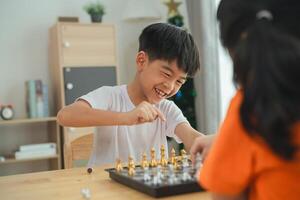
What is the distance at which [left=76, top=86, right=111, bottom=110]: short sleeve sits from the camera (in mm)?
1701

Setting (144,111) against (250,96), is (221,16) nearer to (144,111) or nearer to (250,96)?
(250,96)

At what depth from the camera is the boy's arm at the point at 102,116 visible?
1.44 m

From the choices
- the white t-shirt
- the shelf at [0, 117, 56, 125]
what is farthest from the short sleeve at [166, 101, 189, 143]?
the shelf at [0, 117, 56, 125]

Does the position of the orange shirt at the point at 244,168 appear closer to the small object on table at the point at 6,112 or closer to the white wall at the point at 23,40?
the small object on table at the point at 6,112

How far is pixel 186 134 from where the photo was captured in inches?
71.0

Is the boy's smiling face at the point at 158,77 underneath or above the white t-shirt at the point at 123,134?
above

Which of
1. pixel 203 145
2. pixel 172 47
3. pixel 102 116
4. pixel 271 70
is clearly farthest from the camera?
pixel 172 47

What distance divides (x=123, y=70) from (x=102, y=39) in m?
0.56

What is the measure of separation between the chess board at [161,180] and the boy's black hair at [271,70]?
1.55 feet

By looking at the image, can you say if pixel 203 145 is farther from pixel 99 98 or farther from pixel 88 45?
A: pixel 88 45

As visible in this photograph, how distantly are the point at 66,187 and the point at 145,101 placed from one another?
631 mm

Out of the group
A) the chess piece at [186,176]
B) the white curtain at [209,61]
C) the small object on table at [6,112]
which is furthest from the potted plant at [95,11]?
the chess piece at [186,176]

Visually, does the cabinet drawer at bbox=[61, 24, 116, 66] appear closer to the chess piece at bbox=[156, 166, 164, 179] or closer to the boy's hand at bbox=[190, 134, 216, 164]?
the chess piece at bbox=[156, 166, 164, 179]

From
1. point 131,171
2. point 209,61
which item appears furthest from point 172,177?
point 209,61
